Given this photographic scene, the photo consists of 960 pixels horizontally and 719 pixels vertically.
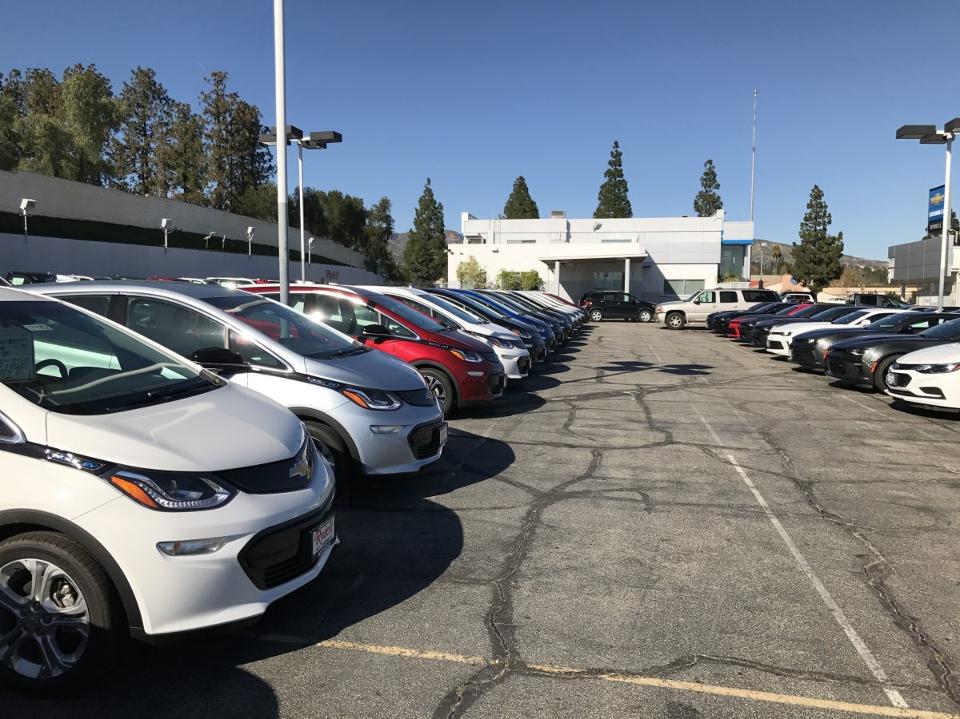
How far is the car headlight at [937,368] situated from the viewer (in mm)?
9305

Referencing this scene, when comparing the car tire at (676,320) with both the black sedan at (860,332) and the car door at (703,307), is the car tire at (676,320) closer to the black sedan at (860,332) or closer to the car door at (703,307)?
the car door at (703,307)

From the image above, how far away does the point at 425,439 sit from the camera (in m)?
5.70

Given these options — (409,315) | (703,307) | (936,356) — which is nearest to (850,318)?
(936,356)

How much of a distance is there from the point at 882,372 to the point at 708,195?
87.7m

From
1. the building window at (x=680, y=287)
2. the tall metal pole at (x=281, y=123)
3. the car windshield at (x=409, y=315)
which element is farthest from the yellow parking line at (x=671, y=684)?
the building window at (x=680, y=287)

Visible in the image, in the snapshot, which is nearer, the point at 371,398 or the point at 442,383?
the point at 371,398

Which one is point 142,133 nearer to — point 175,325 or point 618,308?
point 618,308

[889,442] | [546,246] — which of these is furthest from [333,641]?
[546,246]

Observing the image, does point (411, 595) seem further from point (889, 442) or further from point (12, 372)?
point (889, 442)

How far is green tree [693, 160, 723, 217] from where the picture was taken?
92.8m

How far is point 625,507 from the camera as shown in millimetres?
5617

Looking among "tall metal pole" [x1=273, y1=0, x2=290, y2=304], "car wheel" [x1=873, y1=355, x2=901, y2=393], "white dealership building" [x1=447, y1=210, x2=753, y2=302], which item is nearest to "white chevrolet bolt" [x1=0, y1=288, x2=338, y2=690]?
"tall metal pole" [x1=273, y1=0, x2=290, y2=304]

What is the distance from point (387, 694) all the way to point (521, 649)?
72 cm

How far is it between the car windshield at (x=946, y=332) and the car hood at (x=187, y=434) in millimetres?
11232
